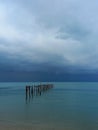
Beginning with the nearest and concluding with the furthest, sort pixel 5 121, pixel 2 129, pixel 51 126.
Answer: pixel 2 129
pixel 51 126
pixel 5 121

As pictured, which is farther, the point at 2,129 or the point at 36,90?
the point at 36,90

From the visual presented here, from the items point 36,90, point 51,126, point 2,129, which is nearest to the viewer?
point 2,129

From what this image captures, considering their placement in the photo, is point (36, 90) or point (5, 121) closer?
point (5, 121)

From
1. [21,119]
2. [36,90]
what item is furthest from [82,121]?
[36,90]

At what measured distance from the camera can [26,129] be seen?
66.9ft

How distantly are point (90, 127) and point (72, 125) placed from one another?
1522 millimetres

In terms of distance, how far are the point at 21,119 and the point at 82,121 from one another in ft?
18.9

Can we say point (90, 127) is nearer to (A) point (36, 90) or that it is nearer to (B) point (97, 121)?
(B) point (97, 121)

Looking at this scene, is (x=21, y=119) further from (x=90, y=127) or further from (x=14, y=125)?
(x=90, y=127)

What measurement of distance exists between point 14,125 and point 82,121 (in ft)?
21.4

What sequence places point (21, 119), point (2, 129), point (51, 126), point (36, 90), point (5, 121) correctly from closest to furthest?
1. point (2, 129)
2. point (51, 126)
3. point (5, 121)
4. point (21, 119)
5. point (36, 90)

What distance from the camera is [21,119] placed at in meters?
25.6

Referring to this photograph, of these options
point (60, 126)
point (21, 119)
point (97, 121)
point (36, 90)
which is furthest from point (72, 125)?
point (36, 90)

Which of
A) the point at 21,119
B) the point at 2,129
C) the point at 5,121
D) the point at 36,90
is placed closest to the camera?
the point at 2,129
